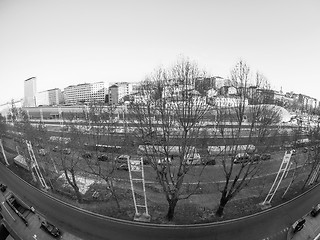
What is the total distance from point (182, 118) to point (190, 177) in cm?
1233

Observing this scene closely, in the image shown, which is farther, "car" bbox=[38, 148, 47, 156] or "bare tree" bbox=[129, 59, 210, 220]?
"car" bbox=[38, 148, 47, 156]

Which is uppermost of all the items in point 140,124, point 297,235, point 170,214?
point 140,124

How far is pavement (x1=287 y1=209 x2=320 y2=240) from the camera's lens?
594 inches

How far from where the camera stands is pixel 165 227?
14945 mm

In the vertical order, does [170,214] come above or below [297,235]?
above

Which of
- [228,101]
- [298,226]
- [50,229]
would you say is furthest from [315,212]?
[50,229]

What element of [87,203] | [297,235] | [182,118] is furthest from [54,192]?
[297,235]

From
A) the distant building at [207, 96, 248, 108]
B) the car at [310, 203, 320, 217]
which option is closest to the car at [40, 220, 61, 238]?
the distant building at [207, 96, 248, 108]

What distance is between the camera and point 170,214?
1569cm

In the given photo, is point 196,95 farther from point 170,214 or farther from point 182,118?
point 170,214

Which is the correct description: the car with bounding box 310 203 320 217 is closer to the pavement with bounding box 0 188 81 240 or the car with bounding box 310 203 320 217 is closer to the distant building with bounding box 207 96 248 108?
the distant building with bounding box 207 96 248 108

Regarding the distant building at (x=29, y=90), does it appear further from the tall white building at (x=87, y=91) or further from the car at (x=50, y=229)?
the car at (x=50, y=229)

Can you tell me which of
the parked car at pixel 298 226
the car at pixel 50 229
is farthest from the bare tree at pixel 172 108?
the parked car at pixel 298 226

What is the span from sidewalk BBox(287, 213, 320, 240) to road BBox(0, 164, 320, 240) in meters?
0.55
